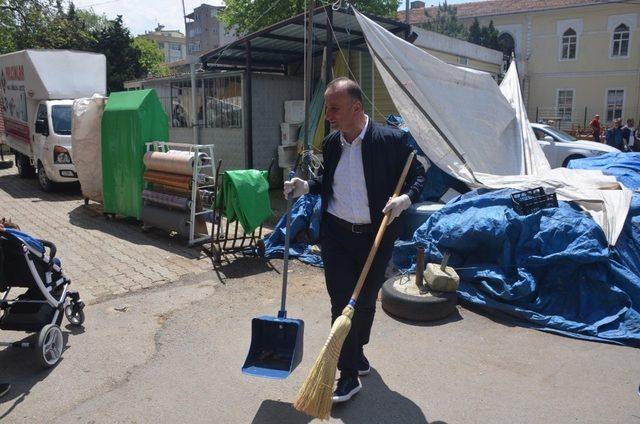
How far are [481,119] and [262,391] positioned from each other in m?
6.68

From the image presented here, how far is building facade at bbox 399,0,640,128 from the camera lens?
98.4 feet

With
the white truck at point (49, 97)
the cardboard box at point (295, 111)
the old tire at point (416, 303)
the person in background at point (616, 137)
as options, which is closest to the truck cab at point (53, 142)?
the white truck at point (49, 97)

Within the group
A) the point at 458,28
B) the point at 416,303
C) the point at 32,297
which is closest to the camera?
the point at 32,297

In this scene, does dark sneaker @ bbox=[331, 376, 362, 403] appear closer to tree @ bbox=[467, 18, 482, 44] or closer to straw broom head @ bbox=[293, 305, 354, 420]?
straw broom head @ bbox=[293, 305, 354, 420]

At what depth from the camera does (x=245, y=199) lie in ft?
20.8

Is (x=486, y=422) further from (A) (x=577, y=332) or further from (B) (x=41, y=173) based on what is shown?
(B) (x=41, y=173)

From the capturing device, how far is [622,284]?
467cm

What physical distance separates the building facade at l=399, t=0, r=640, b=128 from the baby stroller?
99.7 feet

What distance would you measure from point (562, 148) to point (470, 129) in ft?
23.4

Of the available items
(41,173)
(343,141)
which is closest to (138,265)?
(343,141)

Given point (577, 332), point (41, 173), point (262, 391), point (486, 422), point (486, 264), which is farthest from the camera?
point (41, 173)

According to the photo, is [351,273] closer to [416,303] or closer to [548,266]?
[416,303]

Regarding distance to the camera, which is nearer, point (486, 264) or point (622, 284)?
point (622, 284)

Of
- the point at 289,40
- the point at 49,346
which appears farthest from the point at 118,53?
the point at 49,346
